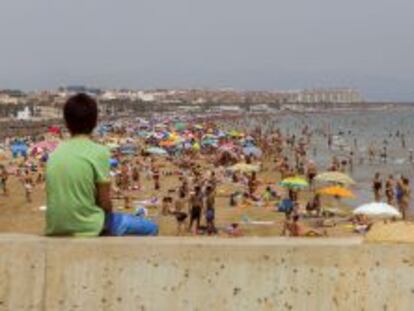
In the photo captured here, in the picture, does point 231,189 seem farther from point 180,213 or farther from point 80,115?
point 80,115

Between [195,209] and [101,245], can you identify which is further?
[195,209]

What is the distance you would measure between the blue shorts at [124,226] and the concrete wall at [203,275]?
1.16 feet

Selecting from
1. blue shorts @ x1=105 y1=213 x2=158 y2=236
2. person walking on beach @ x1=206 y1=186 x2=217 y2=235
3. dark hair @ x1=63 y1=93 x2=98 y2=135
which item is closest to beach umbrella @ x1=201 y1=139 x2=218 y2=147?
person walking on beach @ x1=206 y1=186 x2=217 y2=235

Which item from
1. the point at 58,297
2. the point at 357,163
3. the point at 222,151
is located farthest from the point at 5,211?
the point at 357,163

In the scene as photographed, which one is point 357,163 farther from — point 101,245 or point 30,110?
point 30,110

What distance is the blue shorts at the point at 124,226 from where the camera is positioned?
4227 millimetres

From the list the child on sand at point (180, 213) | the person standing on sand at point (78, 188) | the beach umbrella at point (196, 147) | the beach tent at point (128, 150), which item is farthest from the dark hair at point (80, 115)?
the beach umbrella at point (196, 147)

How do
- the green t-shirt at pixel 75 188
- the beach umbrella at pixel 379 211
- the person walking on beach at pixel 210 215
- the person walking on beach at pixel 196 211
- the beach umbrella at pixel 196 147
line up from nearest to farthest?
1. the green t-shirt at pixel 75 188
2. the beach umbrella at pixel 379 211
3. the person walking on beach at pixel 210 215
4. the person walking on beach at pixel 196 211
5. the beach umbrella at pixel 196 147

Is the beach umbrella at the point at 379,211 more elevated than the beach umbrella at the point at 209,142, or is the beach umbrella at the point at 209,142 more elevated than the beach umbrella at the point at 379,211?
the beach umbrella at the point at 379,211

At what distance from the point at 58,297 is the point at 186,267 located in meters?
0.56

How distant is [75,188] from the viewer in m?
A: 4.10

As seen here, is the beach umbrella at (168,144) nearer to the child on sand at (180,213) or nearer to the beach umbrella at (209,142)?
the beach umbrella at (209,142)

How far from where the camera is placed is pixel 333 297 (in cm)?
378

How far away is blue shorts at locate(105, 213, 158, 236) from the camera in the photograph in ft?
13.9
